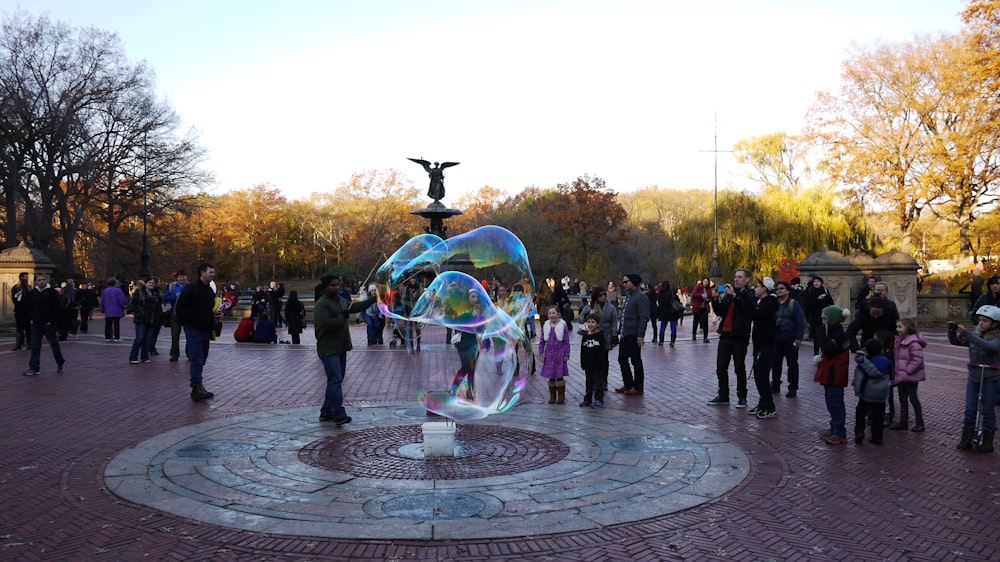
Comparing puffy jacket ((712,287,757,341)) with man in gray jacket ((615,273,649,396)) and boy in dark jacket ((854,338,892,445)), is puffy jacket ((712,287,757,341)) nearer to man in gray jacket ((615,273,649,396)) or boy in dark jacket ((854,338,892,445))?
man in gray jacket ((615,273,649,396))

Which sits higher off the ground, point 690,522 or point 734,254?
point 734,254

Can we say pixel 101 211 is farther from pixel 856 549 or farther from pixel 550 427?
pixel 856 549

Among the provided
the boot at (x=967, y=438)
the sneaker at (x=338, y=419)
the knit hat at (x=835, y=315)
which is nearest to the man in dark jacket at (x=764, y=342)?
the knit hat at (x=835, y=315)

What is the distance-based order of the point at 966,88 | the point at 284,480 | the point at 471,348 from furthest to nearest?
the point at 966,88
the point at 471,348
the point at 284,480

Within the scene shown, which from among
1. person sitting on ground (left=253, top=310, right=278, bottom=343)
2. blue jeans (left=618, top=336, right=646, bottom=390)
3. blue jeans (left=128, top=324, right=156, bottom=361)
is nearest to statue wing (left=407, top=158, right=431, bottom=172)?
person sitting on ground (left=253, top=310, right=278, bottom=343)

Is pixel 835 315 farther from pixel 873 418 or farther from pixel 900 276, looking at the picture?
pixel 900 276

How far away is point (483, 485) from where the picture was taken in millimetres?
6129

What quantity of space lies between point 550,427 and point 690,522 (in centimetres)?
329

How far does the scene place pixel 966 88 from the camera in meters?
32.4

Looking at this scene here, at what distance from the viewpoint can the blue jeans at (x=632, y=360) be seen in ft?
36.0

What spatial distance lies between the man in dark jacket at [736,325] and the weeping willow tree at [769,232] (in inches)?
1197

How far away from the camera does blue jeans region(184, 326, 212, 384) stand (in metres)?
10.3

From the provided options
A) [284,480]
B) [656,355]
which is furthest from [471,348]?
[656,355]

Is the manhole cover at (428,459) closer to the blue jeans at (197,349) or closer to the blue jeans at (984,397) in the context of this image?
the blue jeans at (197,349)
